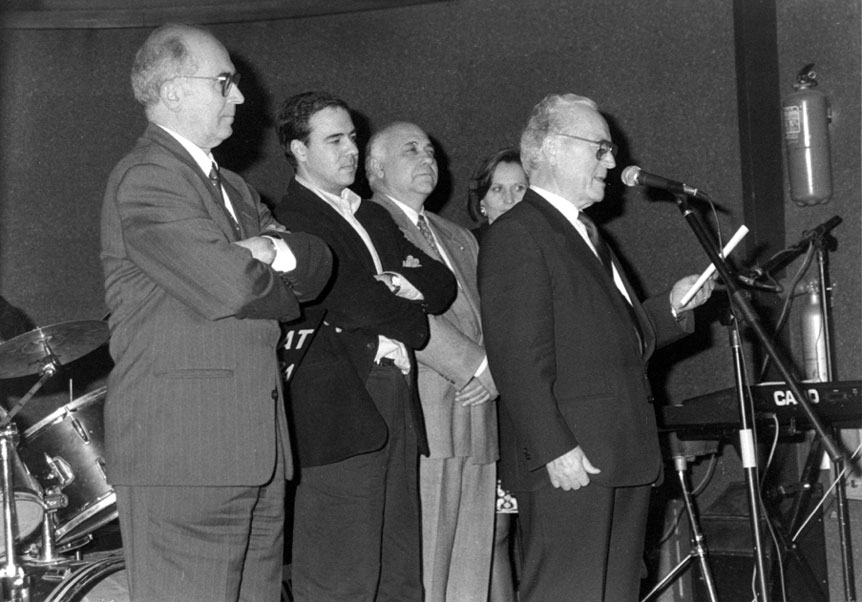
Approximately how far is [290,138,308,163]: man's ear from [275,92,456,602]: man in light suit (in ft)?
0.28

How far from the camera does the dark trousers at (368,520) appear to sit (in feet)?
8.66

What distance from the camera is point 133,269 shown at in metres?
2.11

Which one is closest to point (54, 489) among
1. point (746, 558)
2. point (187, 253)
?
point (187, 253)

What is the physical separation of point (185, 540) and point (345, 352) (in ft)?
2.83

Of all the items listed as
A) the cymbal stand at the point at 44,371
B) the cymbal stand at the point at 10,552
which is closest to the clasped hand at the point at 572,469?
the cymbal stand at the point at 10,552

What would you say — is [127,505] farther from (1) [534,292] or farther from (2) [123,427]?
(1) [534,292]

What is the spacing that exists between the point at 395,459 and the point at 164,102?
1.12 meters

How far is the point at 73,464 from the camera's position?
3422 millimetres

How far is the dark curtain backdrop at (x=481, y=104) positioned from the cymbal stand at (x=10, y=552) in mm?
Answer: 1581

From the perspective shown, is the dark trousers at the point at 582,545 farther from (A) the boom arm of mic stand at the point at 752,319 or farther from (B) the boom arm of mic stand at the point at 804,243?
(B) the boom arm of mic stand at the point at 804,243

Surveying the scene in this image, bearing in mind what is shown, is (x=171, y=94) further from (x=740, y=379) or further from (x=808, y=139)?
(x=808, y=139)

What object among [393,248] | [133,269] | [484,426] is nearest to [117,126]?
[393,248]

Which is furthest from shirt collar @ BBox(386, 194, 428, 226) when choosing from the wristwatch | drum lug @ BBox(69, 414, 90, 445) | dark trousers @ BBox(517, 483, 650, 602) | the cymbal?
drum lug @ BBox(69, 414, 90, 445)

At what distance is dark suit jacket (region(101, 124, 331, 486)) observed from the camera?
1.99 metres
